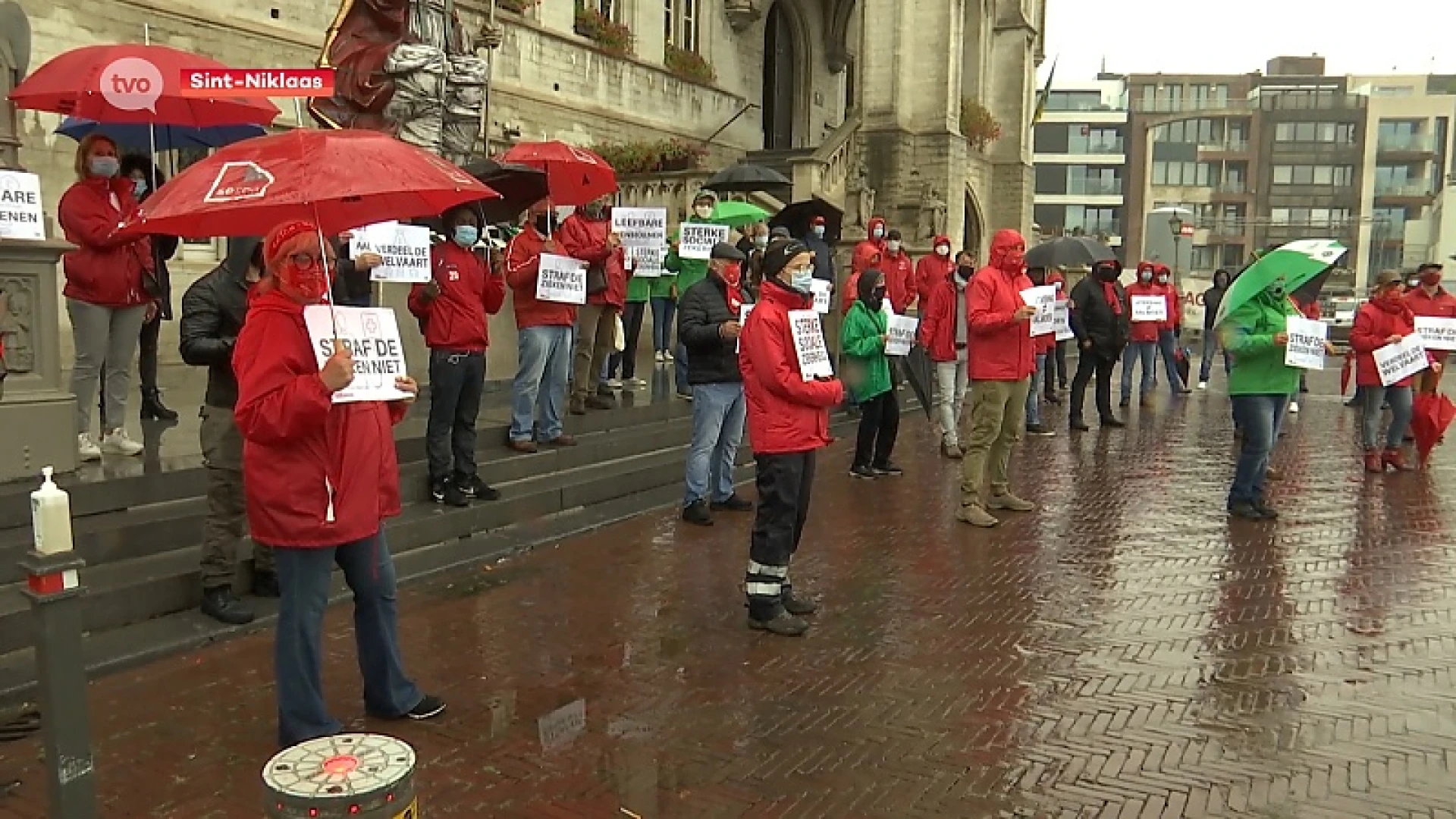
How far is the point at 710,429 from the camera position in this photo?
8.84 metres

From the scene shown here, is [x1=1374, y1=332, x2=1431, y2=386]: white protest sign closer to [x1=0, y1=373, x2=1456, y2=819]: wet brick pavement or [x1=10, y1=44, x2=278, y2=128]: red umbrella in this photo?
[x1=0, y1=373, x2=1456, y2=819]: wet brick pavement

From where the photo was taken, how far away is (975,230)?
33.0 m

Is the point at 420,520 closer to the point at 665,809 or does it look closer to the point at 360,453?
the point at 360,453

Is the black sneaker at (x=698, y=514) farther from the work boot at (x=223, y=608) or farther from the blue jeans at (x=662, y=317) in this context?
the blue jeans at (x=662, y=317)

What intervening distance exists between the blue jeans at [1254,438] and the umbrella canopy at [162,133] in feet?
27.5

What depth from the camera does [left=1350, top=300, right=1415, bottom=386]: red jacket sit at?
11289 millimetres

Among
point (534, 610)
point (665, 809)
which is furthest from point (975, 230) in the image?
point (665, 809)

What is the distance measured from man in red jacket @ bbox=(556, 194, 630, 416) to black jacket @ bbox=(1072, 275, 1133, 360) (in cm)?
658

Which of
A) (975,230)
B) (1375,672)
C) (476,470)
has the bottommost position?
(1375,672)

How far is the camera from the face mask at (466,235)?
7.92 m

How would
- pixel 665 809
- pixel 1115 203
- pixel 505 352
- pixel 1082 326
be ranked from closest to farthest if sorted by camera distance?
pixel 665 809 < pixel 505 352 < pixel 1082 326 < pixel 1115 203

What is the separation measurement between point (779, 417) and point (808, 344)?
1.45 ft

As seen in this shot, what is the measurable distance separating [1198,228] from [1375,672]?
7827cm

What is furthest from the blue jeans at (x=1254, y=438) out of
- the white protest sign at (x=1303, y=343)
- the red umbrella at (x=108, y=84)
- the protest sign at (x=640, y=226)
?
the red umbrella at (x=108, y=84)
